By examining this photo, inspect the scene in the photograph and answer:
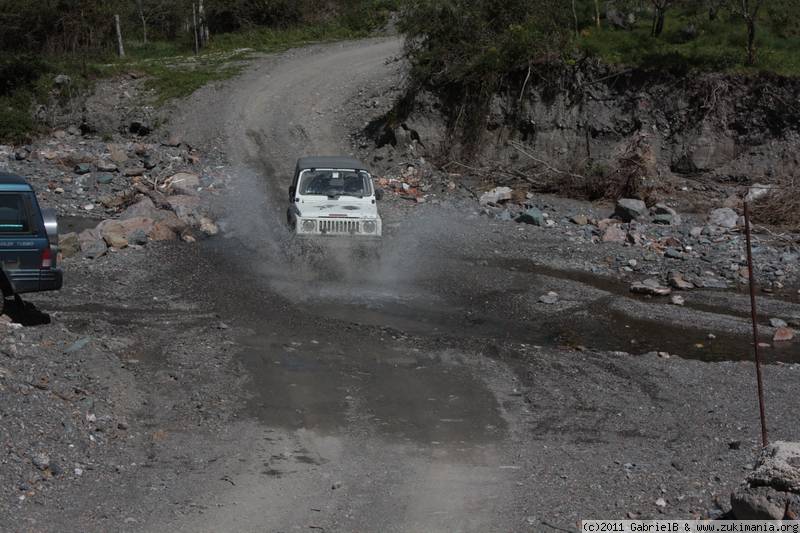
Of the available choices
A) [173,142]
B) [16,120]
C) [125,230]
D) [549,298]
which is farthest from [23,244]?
[16,120]

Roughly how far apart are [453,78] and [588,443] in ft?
60.8

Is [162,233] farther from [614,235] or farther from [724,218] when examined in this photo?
[724,218]

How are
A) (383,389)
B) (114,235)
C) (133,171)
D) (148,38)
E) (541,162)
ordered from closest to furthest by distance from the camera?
(383,389)
(114,235)
(133,171)
(541,162)
(148,38)

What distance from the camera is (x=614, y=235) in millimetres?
21672

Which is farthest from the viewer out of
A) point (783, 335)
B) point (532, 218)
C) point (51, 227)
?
point (532, 218)

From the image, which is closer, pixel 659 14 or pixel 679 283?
pixel 679 283

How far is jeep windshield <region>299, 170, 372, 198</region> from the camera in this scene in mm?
18812

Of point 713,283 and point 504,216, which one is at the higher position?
point 504,216

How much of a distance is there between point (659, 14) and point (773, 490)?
901 inches

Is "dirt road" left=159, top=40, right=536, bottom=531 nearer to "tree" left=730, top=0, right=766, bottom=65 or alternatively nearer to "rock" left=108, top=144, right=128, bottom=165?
"rock" left=108, top=144, right=128, bottom=165

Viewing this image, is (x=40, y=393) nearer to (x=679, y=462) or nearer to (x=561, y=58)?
(x=679, y=462)

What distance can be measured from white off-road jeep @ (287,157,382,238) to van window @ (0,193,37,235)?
5.62 m

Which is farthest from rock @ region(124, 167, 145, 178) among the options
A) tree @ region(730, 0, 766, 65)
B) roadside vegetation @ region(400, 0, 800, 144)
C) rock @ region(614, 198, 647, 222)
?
tree @ region(730, 0, 766, 65)

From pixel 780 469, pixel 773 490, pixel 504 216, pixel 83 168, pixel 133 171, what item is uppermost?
pixel 780 469
